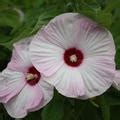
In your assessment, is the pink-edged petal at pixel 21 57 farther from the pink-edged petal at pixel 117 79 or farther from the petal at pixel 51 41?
the pink-edged petal at pixel 117 79

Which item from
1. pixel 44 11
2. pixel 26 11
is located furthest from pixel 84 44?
pixel 26 11

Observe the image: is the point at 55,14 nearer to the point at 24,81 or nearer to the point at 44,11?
the point at 44,11

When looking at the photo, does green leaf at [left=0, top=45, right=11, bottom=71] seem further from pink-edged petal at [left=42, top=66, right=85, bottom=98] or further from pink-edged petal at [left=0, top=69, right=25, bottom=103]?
pink-edged petal at [left=42, top=66, right=85, bottom=98]

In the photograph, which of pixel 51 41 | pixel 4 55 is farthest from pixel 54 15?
pixel 4 55

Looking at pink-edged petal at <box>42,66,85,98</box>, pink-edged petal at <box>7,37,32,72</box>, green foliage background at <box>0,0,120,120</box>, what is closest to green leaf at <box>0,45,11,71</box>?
green foliage background at <box>0,0,120,120</box>

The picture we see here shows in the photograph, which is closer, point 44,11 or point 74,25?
point 74,25

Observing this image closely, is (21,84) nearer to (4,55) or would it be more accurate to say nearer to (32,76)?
(32,76)
